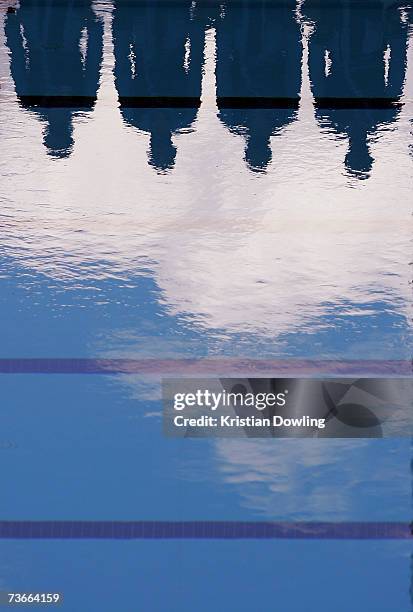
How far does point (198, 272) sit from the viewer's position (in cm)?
312

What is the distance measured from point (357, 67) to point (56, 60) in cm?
152

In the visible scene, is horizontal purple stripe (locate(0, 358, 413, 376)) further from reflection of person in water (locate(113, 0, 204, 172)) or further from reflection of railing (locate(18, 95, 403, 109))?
reflection of railing (locate(18, 95, 403, 109))

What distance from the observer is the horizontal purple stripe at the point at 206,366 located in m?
2.79

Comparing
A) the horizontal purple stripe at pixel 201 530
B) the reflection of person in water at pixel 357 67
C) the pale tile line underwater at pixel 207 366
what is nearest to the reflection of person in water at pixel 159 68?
the reflection of person in water at pixel 357 67

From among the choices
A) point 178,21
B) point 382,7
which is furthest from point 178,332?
point 382,7

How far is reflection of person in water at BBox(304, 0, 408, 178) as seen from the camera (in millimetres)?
3871

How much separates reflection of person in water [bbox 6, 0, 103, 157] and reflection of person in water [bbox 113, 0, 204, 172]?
0.16m

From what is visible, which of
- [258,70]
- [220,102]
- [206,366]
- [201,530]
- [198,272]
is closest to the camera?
[201,530]

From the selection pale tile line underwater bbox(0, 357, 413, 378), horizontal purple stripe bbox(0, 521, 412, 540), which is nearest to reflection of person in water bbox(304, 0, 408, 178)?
pale tile line underwater bbox(0, 357, 413, 378)

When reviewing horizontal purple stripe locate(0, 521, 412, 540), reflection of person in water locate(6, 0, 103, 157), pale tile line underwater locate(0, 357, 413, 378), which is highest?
reflection of person in water locate(6, 0, 103, 157)

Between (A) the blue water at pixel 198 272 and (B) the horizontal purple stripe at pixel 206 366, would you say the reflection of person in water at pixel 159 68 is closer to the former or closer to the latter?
(A) the blue water at pixel 198 272

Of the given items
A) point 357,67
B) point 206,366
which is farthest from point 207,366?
point 357,67

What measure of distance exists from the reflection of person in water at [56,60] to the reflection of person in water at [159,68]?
0.51 feet

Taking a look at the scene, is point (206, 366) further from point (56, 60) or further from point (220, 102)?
point (56, 60)
